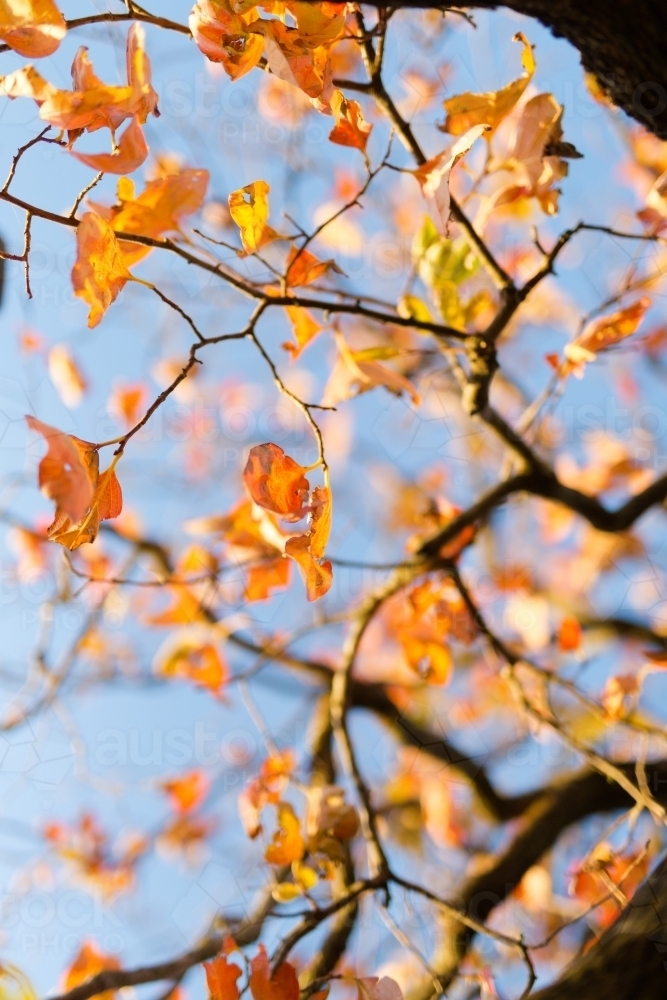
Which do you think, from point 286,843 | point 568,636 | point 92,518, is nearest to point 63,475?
point 92,518

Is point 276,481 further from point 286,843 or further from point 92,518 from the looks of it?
point 286,843

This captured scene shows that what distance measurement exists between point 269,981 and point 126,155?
3.14 ft

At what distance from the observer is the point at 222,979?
92 cm

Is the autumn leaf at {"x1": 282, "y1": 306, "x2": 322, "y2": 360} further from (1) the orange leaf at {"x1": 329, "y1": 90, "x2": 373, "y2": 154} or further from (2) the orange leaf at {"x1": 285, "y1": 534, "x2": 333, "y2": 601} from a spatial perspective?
(2) the orange leaf at {"x1": 285, "y1": 534, "x2": 333, "y2": 601}

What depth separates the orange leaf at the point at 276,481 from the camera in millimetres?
847

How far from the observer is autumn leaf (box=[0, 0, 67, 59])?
0.72 meters

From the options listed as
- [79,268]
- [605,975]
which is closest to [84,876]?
[605,975]

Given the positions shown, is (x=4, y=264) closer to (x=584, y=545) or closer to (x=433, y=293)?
(x=433, y=293)

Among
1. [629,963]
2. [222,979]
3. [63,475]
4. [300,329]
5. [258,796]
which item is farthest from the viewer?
[258,796]

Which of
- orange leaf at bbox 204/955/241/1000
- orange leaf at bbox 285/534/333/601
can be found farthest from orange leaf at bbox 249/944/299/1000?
orange leaf at bbox 285/534/333/601

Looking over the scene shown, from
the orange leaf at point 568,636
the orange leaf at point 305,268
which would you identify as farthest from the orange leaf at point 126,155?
the orange leaf at point 568,636

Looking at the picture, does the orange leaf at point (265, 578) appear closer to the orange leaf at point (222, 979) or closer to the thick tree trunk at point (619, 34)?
the orange leaf at point (222, 979)

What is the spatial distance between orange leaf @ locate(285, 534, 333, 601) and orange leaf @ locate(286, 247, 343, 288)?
1.20 ft

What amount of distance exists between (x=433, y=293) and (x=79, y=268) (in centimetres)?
59
